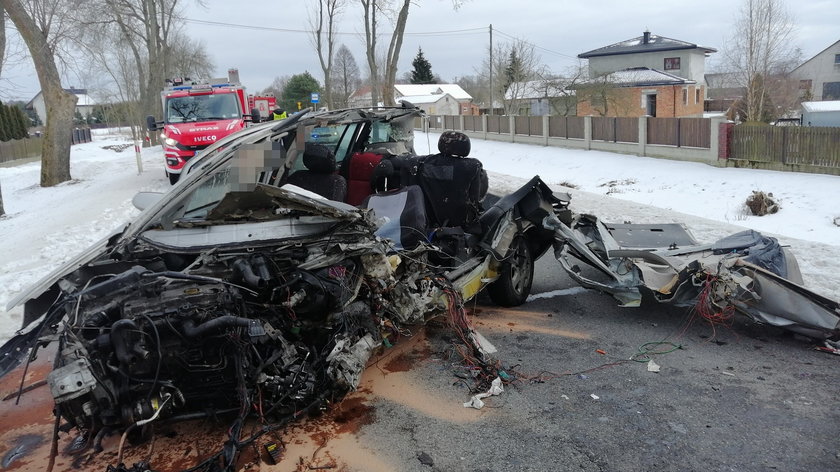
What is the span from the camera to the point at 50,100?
61.5ft

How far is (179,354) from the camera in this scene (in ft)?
11.8

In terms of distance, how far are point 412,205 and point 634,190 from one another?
13621 mm

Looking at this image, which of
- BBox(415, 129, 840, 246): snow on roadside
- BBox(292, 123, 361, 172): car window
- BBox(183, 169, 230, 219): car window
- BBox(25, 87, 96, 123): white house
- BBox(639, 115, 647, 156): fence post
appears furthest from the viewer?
BBox(25, 87, 96, 123): white house

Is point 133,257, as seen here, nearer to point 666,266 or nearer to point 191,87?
point 666,266

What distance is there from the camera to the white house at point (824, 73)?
58094 mm

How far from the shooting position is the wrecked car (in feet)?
11.3

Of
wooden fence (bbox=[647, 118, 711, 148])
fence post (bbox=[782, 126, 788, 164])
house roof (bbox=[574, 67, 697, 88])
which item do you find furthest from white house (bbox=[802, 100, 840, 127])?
house roof (bbox=[574, 67, 697, 88])

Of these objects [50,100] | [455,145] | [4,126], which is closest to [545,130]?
[50,100]

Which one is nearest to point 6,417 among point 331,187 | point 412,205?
→ point 331,187

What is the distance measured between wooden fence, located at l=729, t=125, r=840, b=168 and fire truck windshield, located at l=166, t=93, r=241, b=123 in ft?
47.8

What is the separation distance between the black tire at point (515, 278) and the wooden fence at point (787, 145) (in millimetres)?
13342

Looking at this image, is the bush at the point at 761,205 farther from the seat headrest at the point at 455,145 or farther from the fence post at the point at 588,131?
the fence post at the point at 588,131

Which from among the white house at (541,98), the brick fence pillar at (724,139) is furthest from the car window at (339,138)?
the white house at (541,98)

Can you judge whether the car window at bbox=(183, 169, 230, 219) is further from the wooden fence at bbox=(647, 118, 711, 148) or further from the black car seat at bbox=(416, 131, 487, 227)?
the wooden fence at bbox=(647, 118, 711, 148)
